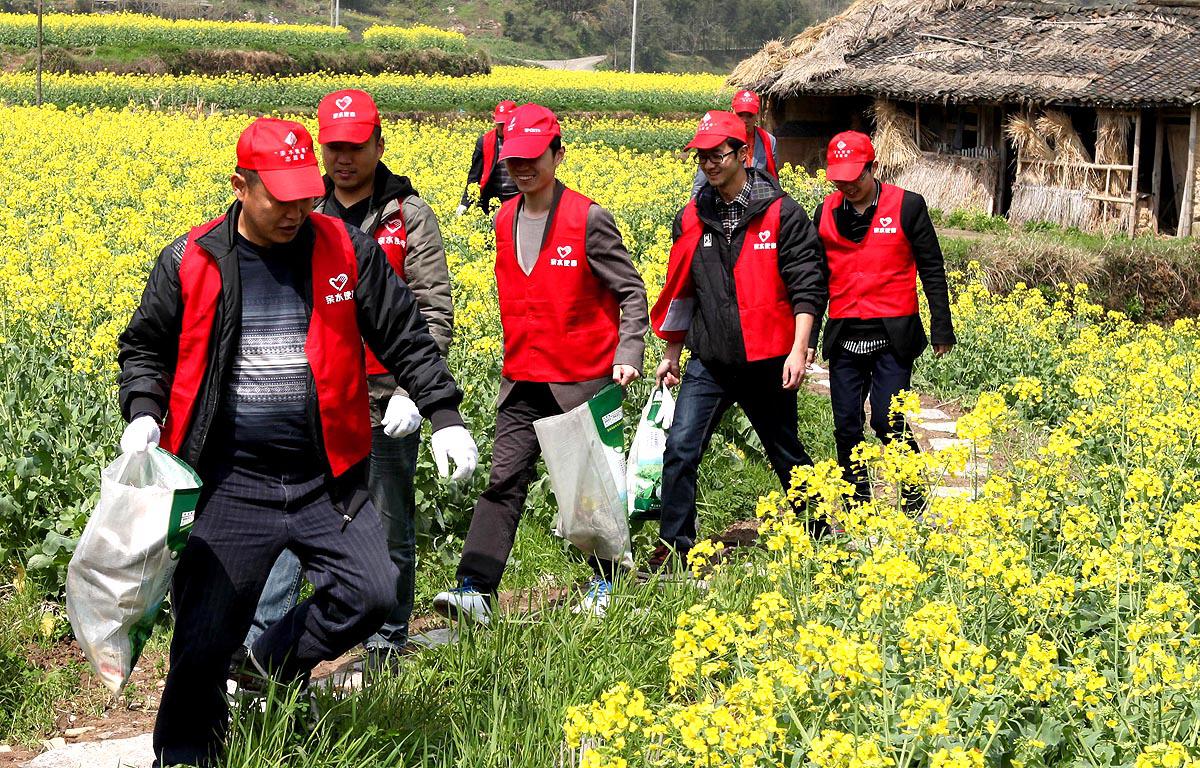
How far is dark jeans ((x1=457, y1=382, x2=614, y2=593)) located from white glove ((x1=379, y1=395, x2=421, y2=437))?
1.41m

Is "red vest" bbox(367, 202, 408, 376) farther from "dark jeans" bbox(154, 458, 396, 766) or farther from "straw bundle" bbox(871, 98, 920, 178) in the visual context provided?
"straw bundle" bbox(871, 98, 920, 178)

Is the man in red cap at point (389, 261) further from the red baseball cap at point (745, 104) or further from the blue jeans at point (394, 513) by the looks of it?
the red baseball cap at point (745, 104)

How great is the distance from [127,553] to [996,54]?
23.6 metres

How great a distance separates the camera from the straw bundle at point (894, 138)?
26047 millimetres

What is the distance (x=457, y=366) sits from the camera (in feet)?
23.9

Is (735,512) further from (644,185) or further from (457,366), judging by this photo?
(644,185)

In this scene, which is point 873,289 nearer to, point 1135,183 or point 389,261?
point 389,261

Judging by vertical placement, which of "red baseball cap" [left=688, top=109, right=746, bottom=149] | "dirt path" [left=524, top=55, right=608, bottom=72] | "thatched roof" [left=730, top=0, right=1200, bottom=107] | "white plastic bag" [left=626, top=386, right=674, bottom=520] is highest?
"dirt path" [left=524, top=55, right=608, bottom=72]

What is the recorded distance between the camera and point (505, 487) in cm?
561

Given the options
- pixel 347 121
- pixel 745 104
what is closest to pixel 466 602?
pixel 347 121

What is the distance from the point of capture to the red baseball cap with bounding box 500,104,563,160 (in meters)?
5.34

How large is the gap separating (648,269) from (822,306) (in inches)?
144

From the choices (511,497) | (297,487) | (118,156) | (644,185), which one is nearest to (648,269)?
(511,497)

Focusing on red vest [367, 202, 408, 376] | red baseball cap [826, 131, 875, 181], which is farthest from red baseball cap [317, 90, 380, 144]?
red baseball cap [826, 131, 875, 181]
